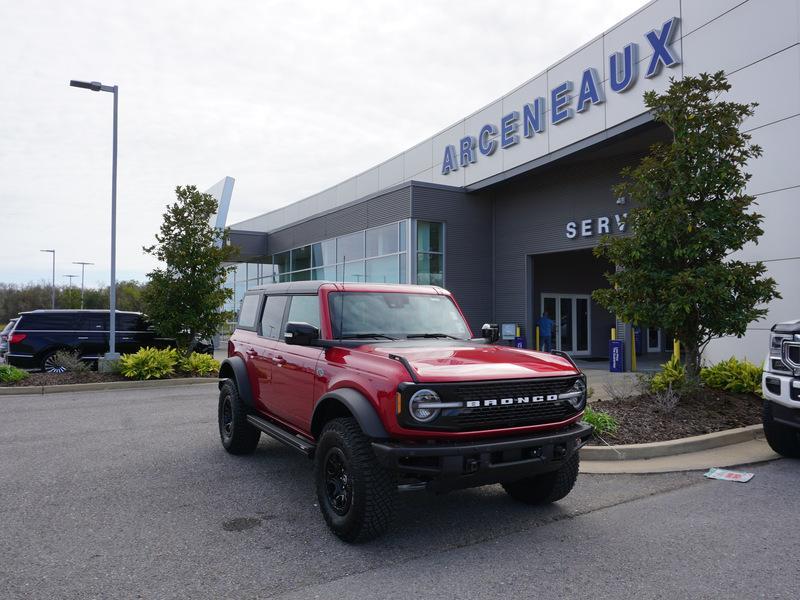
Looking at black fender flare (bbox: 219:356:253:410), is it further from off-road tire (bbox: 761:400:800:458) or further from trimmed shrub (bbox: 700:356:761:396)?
trimmed shrub (bbox: 700:356:761:396)

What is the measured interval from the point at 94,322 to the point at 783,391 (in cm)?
1531

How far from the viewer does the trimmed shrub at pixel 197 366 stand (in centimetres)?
1440

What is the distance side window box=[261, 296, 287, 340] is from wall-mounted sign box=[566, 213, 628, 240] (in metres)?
12.8

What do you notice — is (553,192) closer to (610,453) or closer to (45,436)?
(610,453)

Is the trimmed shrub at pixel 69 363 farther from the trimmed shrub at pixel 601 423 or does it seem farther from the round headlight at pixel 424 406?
the round headlight at pixel 424 406

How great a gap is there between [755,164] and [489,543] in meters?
11.0

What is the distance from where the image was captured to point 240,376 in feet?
21.1

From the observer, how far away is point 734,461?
20.9ft

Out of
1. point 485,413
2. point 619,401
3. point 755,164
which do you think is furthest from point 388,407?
point 755,164

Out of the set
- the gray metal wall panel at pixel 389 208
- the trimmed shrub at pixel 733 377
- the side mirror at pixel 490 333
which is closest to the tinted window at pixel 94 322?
the gray metal wall panel at pixel 389 208

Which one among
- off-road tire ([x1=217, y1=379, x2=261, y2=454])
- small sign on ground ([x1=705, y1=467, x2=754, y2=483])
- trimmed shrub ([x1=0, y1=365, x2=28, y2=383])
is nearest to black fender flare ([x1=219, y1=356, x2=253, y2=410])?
off-road tire ([x1=217, y1=379, x2=261, y2=454])

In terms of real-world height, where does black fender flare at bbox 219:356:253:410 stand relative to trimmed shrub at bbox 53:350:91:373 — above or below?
above

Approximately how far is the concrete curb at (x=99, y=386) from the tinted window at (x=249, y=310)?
7.16 metres

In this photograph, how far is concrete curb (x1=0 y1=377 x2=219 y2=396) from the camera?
11.9 m
